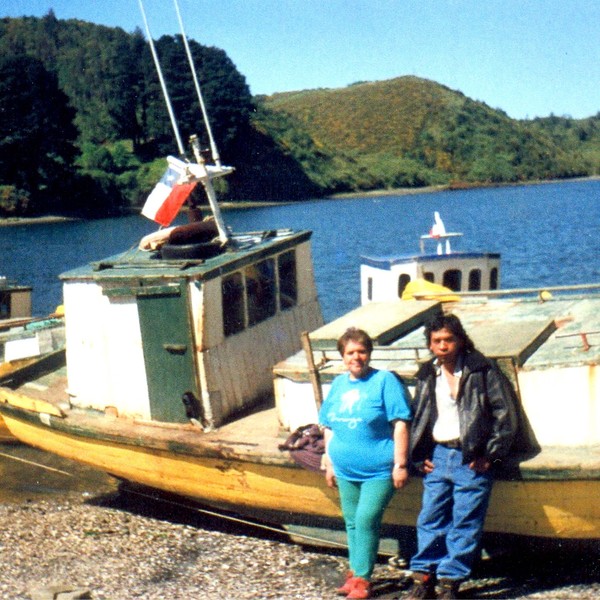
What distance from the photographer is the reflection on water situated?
1298 cm

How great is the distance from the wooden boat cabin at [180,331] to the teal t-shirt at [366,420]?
2.88 meters

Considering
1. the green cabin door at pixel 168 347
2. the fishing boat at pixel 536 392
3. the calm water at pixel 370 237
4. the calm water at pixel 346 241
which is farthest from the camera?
the calm water at pixel 370 237

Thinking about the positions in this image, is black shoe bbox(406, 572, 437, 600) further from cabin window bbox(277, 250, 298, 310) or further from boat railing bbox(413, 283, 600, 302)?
cabin window bbox(277, 250, 298, 310)

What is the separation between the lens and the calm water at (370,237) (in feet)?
135

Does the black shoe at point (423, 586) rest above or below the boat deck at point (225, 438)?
below

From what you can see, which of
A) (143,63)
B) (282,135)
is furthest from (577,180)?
(143,63)

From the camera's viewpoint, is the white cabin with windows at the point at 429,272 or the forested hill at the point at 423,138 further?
the forested hill at the point at 423,138

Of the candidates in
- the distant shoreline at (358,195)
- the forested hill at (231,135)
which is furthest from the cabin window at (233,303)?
the distant shoreline at (358,195)

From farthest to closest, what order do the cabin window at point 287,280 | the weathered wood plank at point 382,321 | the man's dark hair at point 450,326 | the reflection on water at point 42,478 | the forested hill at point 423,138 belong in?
the forested hill at point 423,138
the reflection on water at point 42,478
the cabin window at point 287,280
the weathered wood plank at point 382,321
the man's dark hair at point 450,326

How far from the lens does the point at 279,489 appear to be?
9.73 m

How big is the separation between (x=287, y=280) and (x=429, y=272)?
21.0 feet

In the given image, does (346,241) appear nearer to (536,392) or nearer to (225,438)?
(225,438)

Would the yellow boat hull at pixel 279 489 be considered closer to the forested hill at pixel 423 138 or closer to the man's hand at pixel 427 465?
the man's hand at pixel 427 465

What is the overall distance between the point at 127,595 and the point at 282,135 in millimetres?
122762
